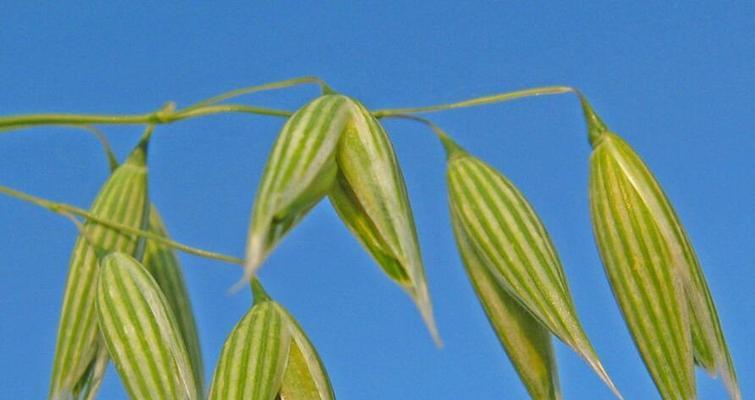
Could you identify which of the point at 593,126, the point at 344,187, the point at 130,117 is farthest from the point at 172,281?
the point at 593,126

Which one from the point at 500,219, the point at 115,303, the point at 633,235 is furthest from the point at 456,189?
the point at 115,303

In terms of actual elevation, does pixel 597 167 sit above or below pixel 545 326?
above

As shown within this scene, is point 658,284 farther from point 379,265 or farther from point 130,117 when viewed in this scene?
point 130,117

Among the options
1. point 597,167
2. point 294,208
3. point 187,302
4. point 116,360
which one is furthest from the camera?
point 187,302

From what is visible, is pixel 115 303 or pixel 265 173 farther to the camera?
pixel 115 303

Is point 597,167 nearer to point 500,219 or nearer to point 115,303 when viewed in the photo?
point 500,219

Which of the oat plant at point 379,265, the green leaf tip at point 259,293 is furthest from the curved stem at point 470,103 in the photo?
the green leaf tip at point 259,293

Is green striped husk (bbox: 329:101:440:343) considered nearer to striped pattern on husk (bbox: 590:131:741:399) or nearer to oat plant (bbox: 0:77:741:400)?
oat plant (bbox: 0:77:741:400)
